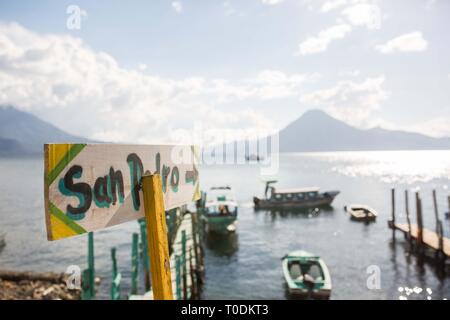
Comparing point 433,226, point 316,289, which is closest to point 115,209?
point 316,289

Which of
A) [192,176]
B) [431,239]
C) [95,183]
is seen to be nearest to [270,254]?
[431,239]

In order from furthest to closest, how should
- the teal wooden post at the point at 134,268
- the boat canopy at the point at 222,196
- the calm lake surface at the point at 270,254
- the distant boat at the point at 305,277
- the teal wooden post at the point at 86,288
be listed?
1. the boat canopy at the point at 222,196
2. the calm lake surface at the point at 270,254
3. the distant boat at the point at 305,277
4. the teal wooden post at the point at 134,268
5. the teal wooden post at the point at 86,288

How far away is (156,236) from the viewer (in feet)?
5.13

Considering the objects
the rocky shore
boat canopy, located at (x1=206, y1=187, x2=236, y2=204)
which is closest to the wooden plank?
boat canopy, located at (x1=206, y1=187, x2=236, y2=204)

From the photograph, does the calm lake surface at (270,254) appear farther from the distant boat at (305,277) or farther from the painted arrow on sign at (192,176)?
the painted arrow on sign at (192,176)

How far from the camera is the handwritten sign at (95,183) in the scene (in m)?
1.28

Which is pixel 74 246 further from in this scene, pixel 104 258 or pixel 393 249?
pixel 393 249

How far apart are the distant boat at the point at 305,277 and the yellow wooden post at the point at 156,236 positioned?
55.3ft

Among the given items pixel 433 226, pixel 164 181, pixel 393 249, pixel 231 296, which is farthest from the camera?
pixel 433 226

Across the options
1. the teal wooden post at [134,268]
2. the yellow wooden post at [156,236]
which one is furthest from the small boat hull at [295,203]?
the yellow wooden post at [156,236]

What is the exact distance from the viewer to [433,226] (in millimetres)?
34625

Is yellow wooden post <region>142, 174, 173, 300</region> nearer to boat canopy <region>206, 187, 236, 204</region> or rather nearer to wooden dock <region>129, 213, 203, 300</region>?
wooden dock <region>129, 213, 203, 300</region>

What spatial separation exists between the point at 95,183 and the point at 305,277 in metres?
Answer: 17.5
